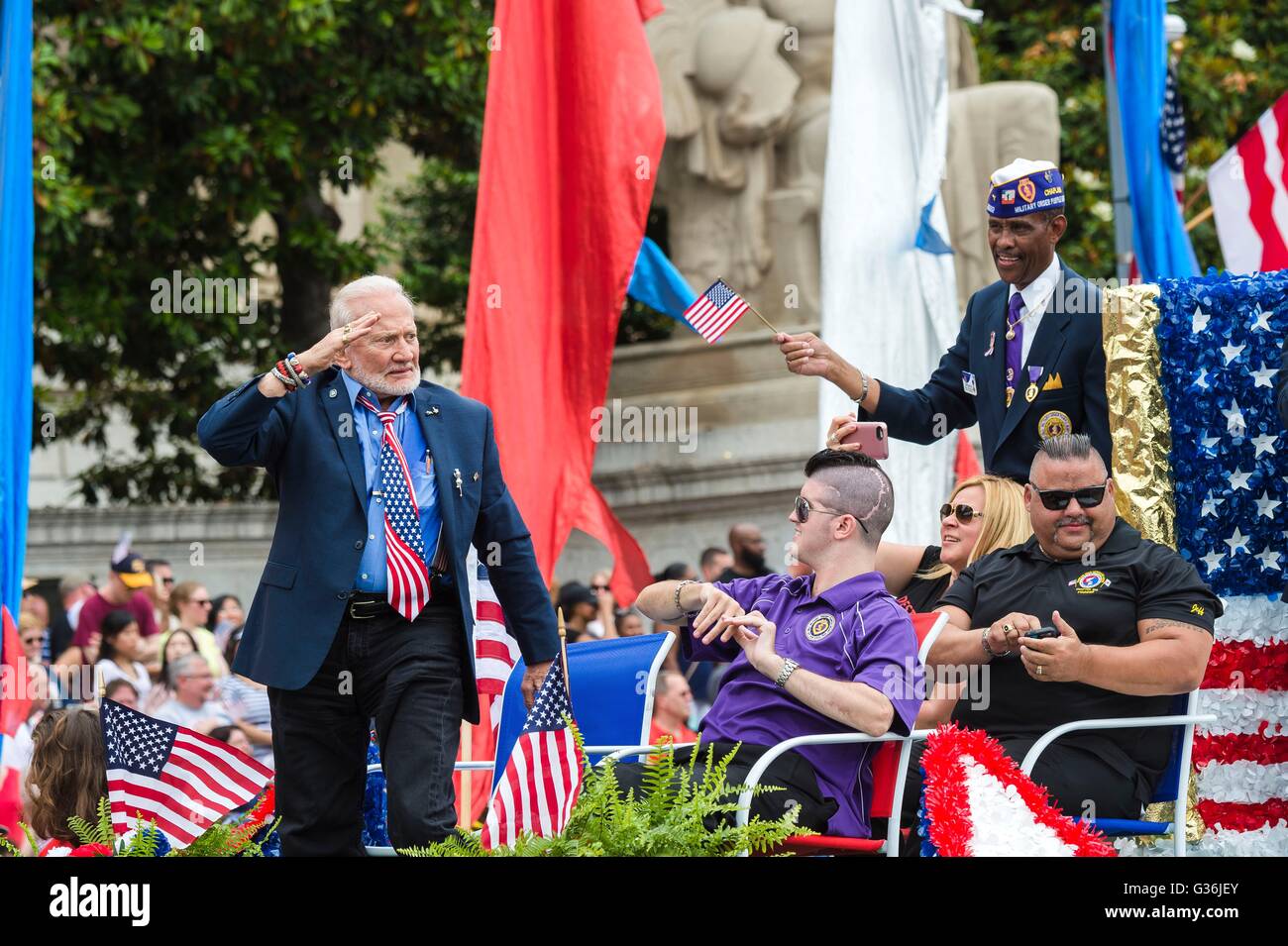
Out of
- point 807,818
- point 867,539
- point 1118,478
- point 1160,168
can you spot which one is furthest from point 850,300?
point 807,818

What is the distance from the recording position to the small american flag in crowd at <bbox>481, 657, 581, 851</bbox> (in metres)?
4.83

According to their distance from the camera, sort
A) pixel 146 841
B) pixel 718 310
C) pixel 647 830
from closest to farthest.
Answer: pixel 647 830 < pixel 146 841 < pixel 718 310

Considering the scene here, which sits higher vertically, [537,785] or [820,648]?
[820,648]

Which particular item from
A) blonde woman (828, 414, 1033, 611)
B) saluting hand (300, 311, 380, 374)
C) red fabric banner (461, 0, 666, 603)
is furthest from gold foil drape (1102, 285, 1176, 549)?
red fabric banner (461, 0, 666, 603)

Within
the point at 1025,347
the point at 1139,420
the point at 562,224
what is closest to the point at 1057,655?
the point at 1139,420

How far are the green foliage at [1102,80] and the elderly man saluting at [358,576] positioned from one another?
1271cm

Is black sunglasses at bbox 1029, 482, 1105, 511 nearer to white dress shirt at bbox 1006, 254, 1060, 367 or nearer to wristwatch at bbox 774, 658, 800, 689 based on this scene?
white dress shirt at bbox 1006, 254, 1060, 367

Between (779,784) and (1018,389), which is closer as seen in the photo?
(779,784)

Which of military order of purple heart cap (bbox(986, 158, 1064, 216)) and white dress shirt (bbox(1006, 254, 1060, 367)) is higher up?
military order of purple heart cap (bbox(986, 158, 1064, 216))

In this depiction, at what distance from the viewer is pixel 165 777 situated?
524 cm

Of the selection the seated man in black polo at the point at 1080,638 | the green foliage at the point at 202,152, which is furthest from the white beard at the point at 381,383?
the green foliage at the point at 202,152

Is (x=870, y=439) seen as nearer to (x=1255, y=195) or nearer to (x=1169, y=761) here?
(x=1169, y=761)

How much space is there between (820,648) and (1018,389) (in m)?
1.48

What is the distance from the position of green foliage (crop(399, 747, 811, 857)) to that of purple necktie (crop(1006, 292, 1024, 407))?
2.31 m
